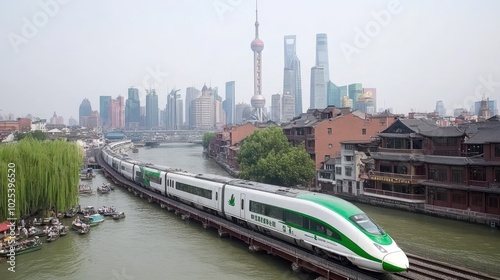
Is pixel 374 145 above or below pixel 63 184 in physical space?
above

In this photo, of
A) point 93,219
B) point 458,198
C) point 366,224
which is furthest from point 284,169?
point 366,224

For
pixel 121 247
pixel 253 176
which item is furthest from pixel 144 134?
pixel 121 247

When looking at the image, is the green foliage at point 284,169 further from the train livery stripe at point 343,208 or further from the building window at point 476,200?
the train livery stripe at point 343,208

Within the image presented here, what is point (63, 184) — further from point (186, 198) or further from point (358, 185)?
point (358, 185)

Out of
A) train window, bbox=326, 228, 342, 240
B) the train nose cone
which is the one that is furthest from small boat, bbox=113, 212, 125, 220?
the train nose cone

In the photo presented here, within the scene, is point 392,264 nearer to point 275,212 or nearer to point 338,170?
point 275,212

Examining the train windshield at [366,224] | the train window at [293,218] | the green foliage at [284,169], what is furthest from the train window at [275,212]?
the green foliage at [284,169]
